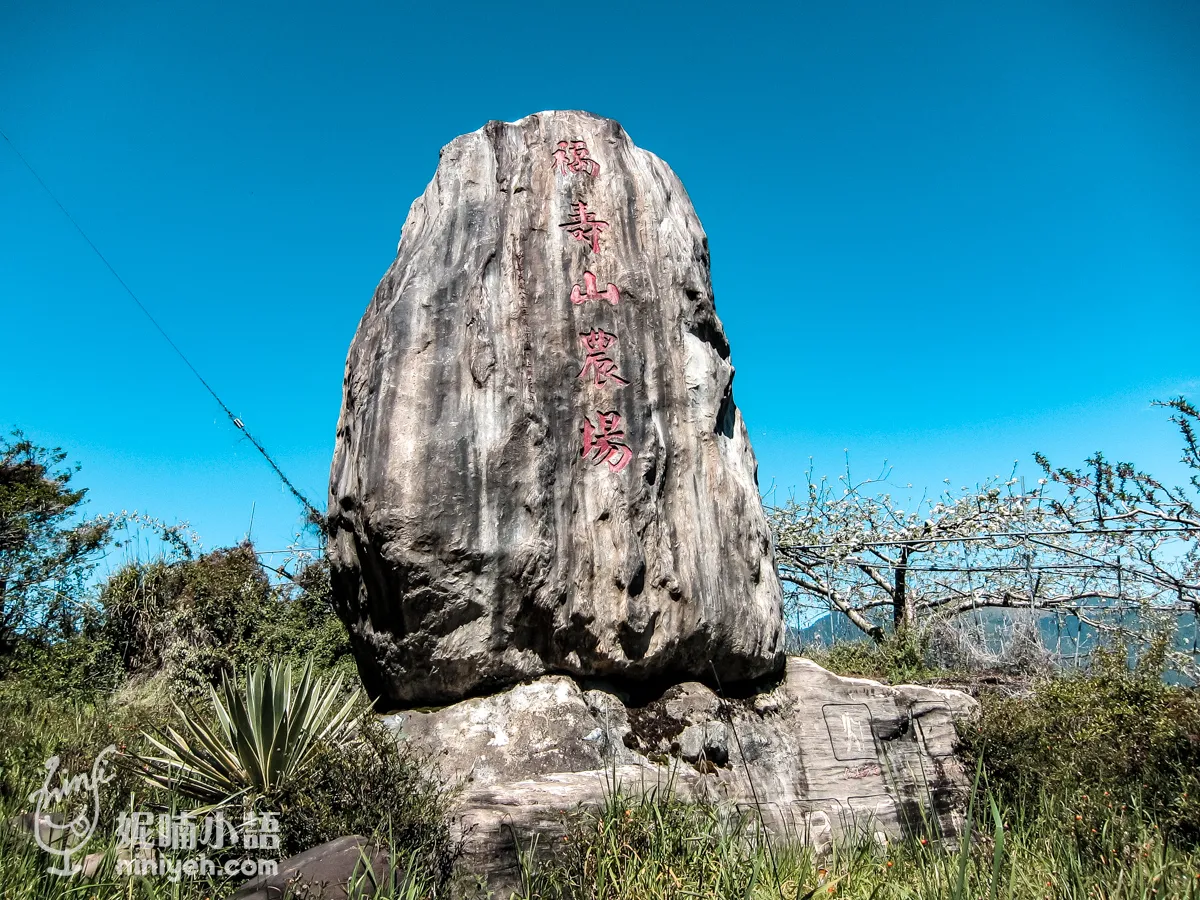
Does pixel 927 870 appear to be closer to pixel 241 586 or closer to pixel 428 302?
pixel 428 302

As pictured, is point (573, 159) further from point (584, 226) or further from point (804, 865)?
point (804, 865)

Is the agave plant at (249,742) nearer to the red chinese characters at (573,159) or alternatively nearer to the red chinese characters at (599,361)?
the red chinese characters at (599,361)

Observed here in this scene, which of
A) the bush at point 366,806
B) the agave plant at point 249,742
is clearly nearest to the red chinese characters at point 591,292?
the agave plant at point 249,742

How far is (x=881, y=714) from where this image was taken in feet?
19.1

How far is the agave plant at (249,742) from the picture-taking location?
4.18 metres

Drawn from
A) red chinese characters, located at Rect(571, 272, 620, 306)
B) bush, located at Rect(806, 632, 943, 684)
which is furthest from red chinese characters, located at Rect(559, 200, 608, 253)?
bush, located at Rect(806, 632, 943, 684)

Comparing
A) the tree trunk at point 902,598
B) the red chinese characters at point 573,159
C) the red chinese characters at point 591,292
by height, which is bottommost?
the tree trunk at point 902,598

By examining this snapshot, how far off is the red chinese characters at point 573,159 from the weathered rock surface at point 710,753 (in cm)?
380

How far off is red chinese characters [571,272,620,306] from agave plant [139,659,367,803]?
3031mm

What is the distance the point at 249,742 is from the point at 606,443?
2.77 m

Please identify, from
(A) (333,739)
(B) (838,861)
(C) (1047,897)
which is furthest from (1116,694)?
(A) (333,739)

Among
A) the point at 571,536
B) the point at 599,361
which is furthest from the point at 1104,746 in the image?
the point at 599,361

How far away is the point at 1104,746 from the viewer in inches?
201

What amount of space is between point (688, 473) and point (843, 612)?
263 inches
